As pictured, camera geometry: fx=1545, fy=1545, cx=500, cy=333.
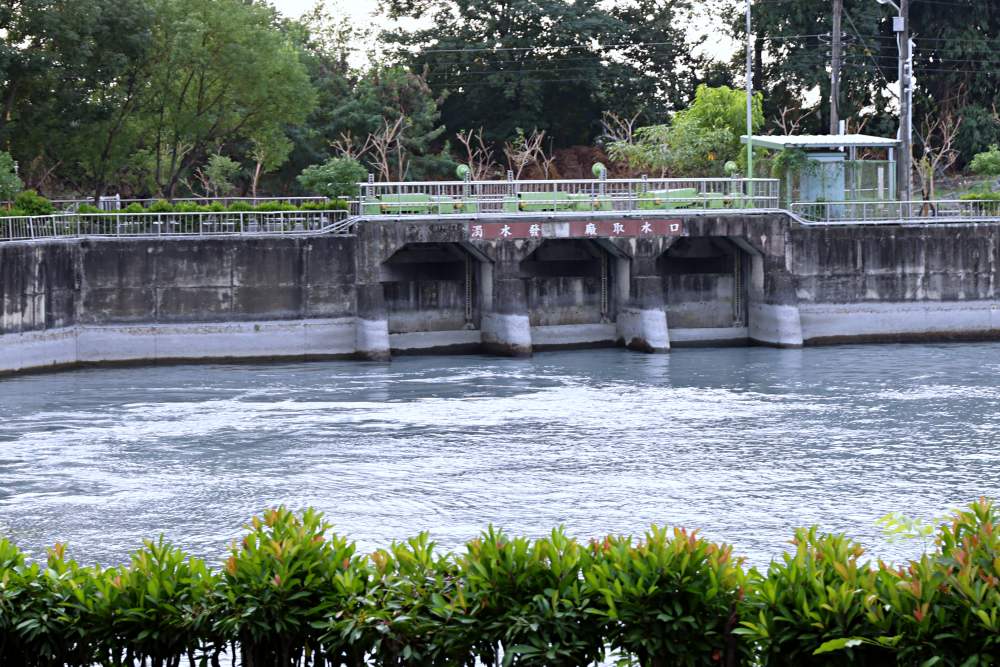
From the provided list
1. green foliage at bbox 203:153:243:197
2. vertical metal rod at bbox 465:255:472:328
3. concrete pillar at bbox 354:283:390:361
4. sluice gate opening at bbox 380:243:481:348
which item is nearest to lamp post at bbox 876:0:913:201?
vertical metal rod at bbox 465:255:472:328

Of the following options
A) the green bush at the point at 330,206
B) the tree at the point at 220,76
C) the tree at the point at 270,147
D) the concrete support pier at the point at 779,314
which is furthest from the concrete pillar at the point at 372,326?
Result: the tree at the point at 270,147

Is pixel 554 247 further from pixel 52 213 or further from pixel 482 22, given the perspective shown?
pixel 482 22

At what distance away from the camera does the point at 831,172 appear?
56.3 metres

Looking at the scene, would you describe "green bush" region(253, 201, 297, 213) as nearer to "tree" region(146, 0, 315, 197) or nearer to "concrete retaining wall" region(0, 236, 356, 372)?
"concrete retaining wall" region(0, 236, 356, 372)

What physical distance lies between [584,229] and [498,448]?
61.1 ft

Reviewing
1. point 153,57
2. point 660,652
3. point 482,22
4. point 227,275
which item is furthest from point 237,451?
point 482,22

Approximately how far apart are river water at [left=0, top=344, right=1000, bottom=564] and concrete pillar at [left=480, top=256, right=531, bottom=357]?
2.04 m

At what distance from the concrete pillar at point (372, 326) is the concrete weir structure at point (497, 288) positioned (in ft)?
0.18

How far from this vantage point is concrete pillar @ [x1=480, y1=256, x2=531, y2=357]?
5101cm

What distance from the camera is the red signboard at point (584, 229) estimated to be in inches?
1997

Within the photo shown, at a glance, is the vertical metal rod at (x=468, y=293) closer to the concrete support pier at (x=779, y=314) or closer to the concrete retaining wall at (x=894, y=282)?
the concrete support pier at (x=779, y=314)

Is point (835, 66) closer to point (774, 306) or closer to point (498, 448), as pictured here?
point (774, 306)

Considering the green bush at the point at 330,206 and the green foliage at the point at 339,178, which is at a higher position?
the green foliage at the point at 339,178

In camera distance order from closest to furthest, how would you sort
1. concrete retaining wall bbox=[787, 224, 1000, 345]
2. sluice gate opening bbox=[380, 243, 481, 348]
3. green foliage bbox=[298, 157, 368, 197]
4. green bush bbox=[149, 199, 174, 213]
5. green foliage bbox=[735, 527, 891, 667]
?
green foliage bbox=[735, 527, 891, 667] → green bush bbox=[149, 199, 174, 213] → sluice gate opening bbox=[380, 243, 481, 348] → concrete retaining wall bbox=[787, 224, 1000, 345] → green foliage bbox=[298, 157, 368, 197]
